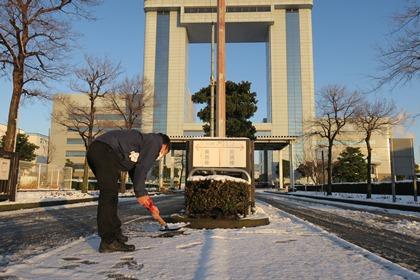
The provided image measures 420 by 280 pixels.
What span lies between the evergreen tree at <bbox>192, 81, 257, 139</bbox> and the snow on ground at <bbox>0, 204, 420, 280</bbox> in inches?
1282

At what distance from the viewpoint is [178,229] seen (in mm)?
7156

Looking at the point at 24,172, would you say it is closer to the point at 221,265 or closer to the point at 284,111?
the point at 221,265

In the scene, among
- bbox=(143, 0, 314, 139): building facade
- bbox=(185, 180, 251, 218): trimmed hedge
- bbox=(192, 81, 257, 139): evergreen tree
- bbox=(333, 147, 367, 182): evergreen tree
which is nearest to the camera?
bbox=(185, 180, 251, 218): trimmed hedge

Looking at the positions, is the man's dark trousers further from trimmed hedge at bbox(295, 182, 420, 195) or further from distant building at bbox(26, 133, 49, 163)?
distant building at bbox(26, 133, 49, 163)

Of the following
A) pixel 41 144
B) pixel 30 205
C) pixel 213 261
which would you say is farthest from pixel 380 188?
pixel 41 144

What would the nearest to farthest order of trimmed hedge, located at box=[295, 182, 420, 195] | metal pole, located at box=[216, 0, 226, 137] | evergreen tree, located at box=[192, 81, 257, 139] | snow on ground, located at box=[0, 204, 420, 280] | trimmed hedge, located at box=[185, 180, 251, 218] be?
snow on ground, located at box=[0, 204, 420, 280], trimmed hedge, located at box=[185, 180, 251, 218], metal pole, located at box=[216, 0, 226, 137], trimmed hedge, located at box=[295, 182, 420, 195], evergreen tree, located at box=[192, 81, 257, 139]

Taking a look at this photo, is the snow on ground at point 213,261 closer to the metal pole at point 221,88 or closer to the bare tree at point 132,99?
the metal pole at point 221,88

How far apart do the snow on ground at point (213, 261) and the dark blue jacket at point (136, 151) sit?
0.96 meters

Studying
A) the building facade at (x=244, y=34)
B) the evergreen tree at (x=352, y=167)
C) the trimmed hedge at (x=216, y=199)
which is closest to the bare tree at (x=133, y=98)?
the trimmed hedge at (x=216, y=199)

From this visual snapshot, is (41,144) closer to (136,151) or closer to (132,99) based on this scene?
(132,99)

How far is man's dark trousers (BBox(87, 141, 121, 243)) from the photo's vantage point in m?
4.91

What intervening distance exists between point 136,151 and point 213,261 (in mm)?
1675

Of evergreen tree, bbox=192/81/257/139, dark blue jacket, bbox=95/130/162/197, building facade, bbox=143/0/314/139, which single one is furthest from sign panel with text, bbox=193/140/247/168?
building facade, bbox=143/0/314/139

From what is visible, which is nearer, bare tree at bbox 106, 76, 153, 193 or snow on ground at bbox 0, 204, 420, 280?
snow on ground at bbox 0, 204, 420, 280
